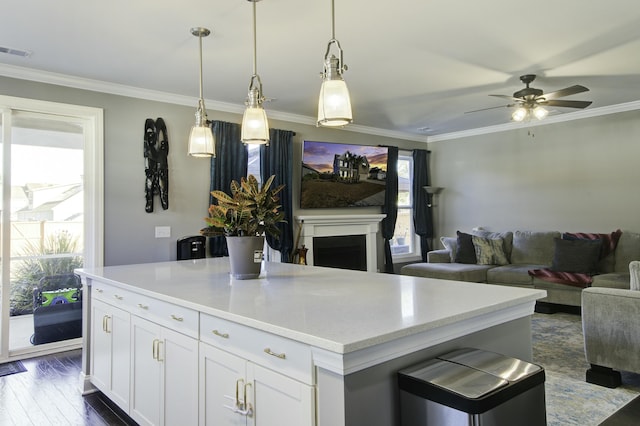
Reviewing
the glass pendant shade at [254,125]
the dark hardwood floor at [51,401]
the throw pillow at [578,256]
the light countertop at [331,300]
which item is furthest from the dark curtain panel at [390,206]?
the glass pendant shade at [254,125]

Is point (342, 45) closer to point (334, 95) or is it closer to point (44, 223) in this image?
point (334, 95)

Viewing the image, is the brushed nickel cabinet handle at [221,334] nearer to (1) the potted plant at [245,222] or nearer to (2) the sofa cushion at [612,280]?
(1) the potted plant at [245,222]

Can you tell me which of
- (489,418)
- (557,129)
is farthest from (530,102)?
(489,418)

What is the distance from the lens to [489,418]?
125 centimetres

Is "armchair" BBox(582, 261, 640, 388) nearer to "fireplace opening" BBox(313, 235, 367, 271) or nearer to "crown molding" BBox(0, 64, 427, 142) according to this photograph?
"fireplace opening" BBox(313, 235, 367, 271)

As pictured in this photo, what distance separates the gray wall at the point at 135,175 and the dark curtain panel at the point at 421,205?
3.62 meters

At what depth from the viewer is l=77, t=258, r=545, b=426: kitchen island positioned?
129 centimetres

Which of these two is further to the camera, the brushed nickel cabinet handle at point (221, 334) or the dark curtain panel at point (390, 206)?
the dark curtain panel at point (390, 206)

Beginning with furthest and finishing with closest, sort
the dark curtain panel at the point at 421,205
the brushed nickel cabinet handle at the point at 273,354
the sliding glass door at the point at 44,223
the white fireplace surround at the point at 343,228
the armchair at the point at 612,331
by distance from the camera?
the dark curtain panel at the point at 421,205, the white fireplace surround at the point at 343,228, the sliding glass door at the point at 44,223, the armchair at the point at 612,331, the brushed nickel cabinet handle at the point at 273,354

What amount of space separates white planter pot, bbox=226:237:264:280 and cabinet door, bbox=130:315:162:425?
1.73ft

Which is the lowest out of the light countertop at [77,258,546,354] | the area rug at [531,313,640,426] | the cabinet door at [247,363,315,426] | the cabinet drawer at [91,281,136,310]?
the area rug at [531,313,640,426]

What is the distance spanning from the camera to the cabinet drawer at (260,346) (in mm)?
1326

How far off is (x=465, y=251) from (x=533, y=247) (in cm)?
90

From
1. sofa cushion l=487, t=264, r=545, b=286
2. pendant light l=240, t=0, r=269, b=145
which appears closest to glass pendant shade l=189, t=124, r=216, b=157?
pendant light l=240, t=0, r=269, b=145
